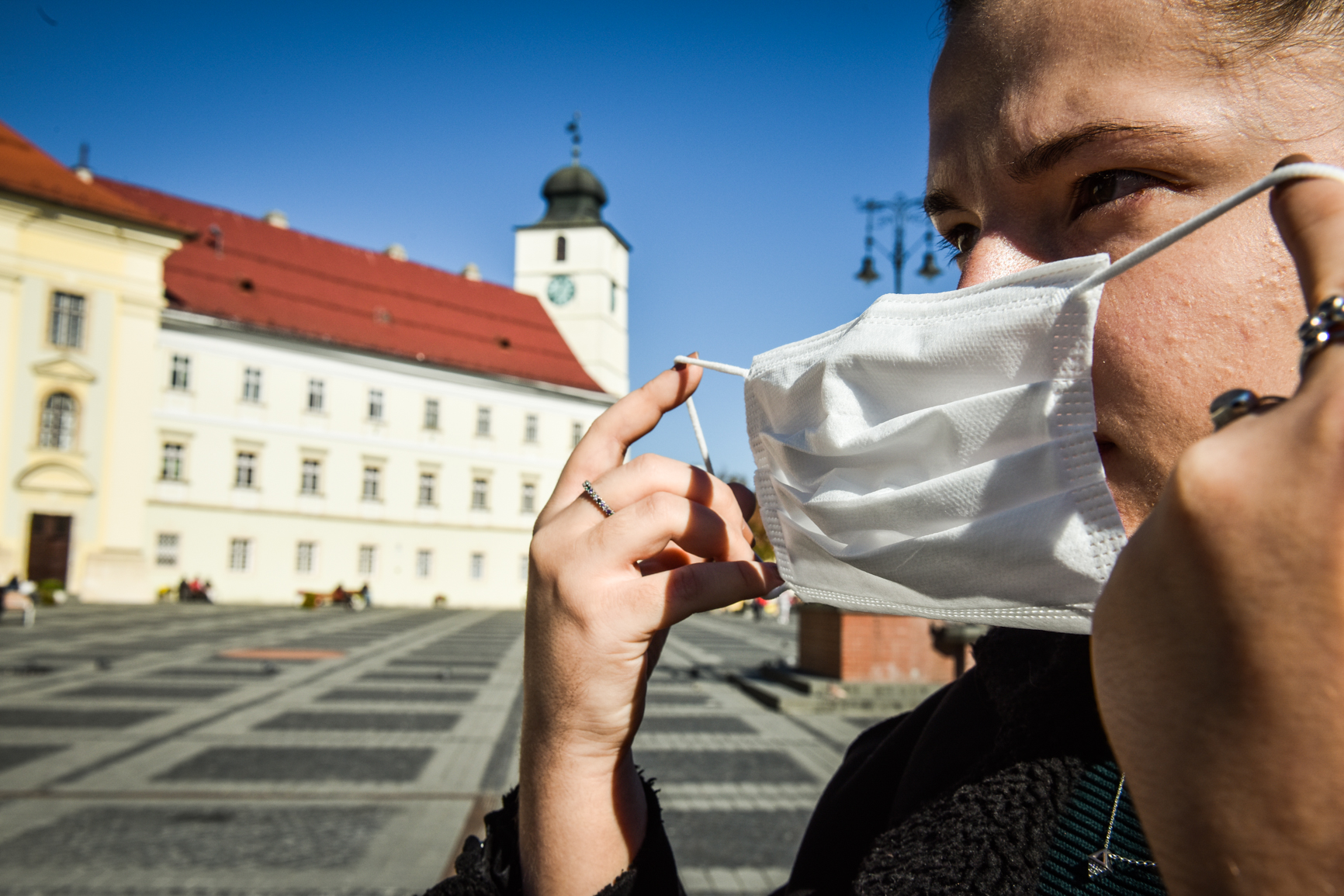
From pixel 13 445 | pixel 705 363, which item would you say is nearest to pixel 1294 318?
pixel 705 363

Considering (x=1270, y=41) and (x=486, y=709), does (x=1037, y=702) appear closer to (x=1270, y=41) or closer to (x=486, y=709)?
(x=1270, y=41)

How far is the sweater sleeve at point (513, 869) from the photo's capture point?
1.23 metres

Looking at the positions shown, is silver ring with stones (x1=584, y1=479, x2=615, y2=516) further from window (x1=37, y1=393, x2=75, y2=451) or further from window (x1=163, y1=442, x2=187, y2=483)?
window (x1=163, y1=442, x2=187, y2=483)

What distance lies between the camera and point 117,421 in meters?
32.2

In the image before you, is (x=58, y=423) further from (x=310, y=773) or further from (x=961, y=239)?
(x=961, y=239)

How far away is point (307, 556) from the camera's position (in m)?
38.8

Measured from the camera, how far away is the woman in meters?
0.43

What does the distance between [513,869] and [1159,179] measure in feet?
3.88

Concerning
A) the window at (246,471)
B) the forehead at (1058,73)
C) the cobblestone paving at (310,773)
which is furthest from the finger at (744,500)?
the window at (246,471)

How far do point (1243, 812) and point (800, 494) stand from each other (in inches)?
32.2

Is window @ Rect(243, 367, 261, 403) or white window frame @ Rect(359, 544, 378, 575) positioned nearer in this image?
window @ Rect(243, 367, 261, 403)

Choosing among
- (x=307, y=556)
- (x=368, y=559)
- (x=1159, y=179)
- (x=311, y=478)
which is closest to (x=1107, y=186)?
(x=1159, y=179)

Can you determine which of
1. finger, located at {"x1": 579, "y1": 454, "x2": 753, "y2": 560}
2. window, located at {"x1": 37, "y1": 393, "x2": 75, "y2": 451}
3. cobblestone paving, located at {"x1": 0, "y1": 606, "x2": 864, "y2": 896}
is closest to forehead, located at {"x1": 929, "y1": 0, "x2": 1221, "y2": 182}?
finger, located at {"x1": 579, "y1": 454, "x2": 753, "y2": 560}

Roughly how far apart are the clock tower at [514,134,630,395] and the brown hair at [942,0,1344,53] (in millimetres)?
51153
